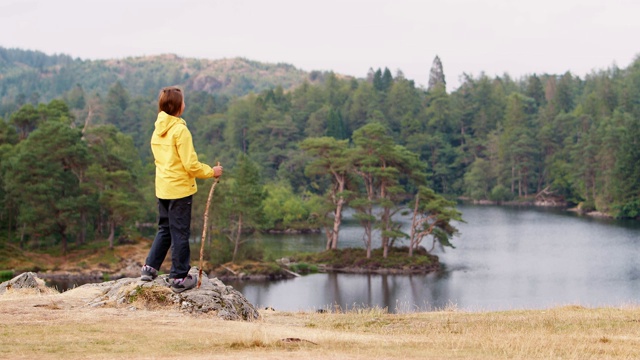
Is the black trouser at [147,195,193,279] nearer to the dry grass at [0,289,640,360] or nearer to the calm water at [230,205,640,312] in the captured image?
the dry grass at [0,289,640,360]

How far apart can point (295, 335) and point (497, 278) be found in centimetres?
3356

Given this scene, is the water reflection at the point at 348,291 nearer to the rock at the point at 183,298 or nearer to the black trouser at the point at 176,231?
the rock at the point at 183,298

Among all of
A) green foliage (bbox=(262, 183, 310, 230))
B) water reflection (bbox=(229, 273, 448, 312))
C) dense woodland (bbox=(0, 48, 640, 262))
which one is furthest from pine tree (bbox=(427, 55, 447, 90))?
water reflection (bbox=(229, 273, 448, 312))

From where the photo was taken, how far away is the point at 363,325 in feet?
33.6

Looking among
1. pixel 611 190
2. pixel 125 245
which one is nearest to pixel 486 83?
pixel 611 190

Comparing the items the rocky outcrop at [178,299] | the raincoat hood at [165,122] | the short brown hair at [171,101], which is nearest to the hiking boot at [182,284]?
the rocky outcrop at [178,299]

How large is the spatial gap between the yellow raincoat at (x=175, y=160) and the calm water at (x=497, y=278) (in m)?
16.3

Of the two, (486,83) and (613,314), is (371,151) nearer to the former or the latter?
(613,314)

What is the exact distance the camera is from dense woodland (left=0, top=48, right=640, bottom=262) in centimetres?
4353

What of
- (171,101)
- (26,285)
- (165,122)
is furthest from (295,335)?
(26,285)

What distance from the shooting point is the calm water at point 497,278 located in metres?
34.1

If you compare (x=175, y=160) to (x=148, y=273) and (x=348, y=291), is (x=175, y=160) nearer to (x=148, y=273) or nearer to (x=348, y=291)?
(x=148, y=273)

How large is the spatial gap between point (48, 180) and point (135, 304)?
112 ft

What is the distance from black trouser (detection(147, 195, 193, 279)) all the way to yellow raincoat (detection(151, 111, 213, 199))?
0.39 feet
